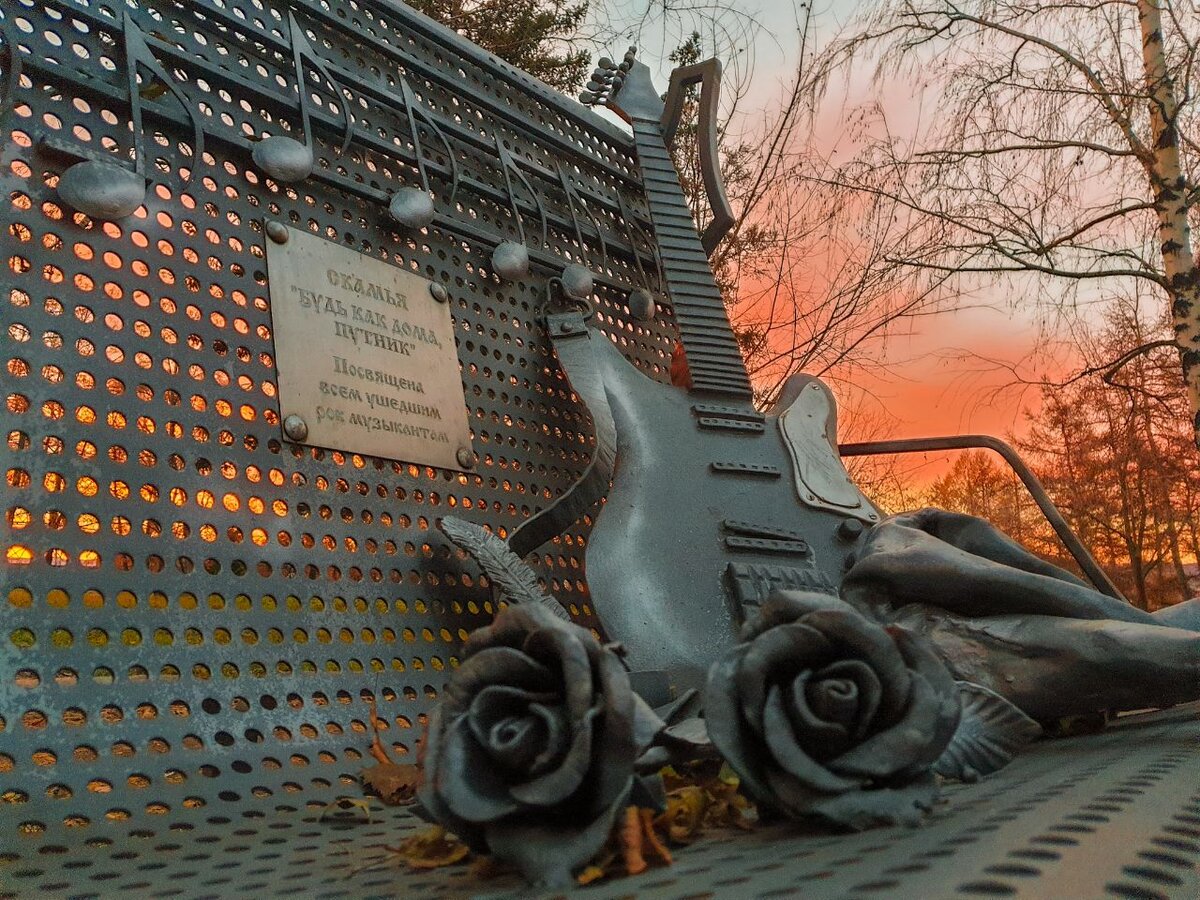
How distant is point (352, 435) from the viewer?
1.52 metres

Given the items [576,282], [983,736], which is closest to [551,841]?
[983,736]

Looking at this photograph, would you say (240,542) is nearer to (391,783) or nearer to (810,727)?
(391,783)

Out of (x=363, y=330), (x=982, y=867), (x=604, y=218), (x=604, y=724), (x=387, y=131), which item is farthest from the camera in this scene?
(x=604, y=218)

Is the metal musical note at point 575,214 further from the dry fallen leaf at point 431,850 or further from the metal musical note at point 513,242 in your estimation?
the dry fallen leaf at point 431,850

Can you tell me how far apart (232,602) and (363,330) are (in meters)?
0.57

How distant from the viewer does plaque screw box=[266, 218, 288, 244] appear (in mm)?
1525

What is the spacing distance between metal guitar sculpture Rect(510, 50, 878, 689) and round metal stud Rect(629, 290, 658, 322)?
14 centimetres

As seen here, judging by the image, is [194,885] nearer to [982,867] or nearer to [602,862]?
[602,862]

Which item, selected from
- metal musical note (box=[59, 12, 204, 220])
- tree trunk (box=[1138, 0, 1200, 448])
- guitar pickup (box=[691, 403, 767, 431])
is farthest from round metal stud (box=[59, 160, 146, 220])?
tree trunk (box=[1138, 0, 1200, 448])

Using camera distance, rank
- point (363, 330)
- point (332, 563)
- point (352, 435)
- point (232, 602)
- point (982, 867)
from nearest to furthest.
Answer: point (982, 867)
point (232, 602)
point (332, 563)
point (352, 435)
point (363, 330)

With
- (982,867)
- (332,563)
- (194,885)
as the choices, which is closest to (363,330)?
(332,563)

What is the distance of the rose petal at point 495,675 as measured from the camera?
24.8 inches

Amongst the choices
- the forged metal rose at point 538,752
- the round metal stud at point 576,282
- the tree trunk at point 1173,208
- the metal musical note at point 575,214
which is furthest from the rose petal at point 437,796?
the tree trunk at point 1173,208

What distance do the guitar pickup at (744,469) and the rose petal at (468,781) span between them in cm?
118
